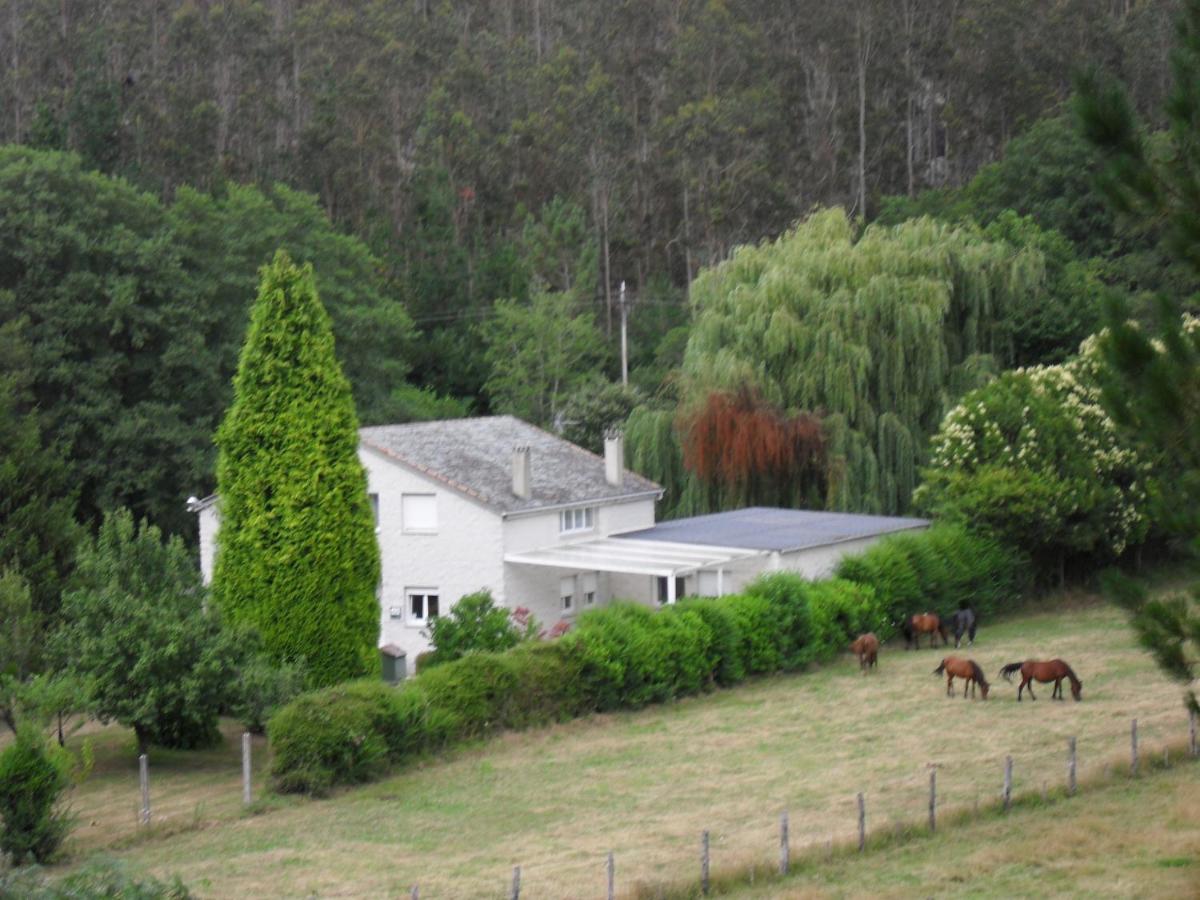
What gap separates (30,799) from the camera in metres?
22.4

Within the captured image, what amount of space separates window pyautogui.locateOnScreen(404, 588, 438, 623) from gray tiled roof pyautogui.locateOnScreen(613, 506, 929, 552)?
4889 millimetres

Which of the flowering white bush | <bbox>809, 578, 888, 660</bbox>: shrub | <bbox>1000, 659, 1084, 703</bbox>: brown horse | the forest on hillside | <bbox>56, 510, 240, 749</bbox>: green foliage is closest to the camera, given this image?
<bbox>56, 510, 240, 749</bbox>: green foliage

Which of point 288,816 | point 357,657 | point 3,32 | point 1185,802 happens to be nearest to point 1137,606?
point 1185,802

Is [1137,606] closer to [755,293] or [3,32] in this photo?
[755,293]

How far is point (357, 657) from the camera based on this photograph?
30672 millimetres

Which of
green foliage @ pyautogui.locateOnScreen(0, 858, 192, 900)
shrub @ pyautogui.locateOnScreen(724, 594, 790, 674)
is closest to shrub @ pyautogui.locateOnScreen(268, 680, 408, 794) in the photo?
shrub @ pyautogui.locateOnScreen(724, 594, 790, 674)

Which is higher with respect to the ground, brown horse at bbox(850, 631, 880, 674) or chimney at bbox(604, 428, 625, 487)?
chimney at bbox(604, 428, 625, 487)

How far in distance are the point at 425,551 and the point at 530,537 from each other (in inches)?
97.8

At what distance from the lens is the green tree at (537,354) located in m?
65.2

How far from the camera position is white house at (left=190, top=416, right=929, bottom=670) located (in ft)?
124

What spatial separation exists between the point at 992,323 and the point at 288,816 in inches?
1156

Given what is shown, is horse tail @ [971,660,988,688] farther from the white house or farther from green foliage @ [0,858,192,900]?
green foliage @ [0,858,192,900]

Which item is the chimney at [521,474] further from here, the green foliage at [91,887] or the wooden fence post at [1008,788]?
the green foliage at [91,887]

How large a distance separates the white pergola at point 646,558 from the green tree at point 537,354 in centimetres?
2585
